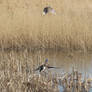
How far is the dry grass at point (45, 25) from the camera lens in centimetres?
1434

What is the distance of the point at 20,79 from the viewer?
1027 cm

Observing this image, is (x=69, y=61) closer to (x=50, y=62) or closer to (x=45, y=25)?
(x=50, y=62)

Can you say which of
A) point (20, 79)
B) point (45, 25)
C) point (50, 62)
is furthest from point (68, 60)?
point (20, 79)

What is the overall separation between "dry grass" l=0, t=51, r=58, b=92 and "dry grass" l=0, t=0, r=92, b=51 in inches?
102

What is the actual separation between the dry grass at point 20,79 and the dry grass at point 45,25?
8.49 feet

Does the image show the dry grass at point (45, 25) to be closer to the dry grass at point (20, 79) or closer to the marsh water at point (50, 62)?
the marsh water at point (50, 62)

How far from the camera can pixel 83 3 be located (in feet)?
62.4

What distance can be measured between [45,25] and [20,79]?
567 centimetres

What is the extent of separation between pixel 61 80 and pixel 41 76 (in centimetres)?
62

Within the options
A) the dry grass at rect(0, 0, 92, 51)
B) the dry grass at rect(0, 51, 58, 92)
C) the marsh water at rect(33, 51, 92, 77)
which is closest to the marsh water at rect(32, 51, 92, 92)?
the marsh water at rect(33, 51, 92, 77)

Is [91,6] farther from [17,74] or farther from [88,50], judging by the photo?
[17,74]

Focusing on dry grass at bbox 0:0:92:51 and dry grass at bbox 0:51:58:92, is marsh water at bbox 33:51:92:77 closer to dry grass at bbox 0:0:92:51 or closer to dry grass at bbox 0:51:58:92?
dry grass at bbox 0:0:92:51

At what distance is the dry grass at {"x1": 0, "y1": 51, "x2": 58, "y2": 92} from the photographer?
9.82 m

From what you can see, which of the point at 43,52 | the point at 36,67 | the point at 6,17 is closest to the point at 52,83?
the point at 36,67
